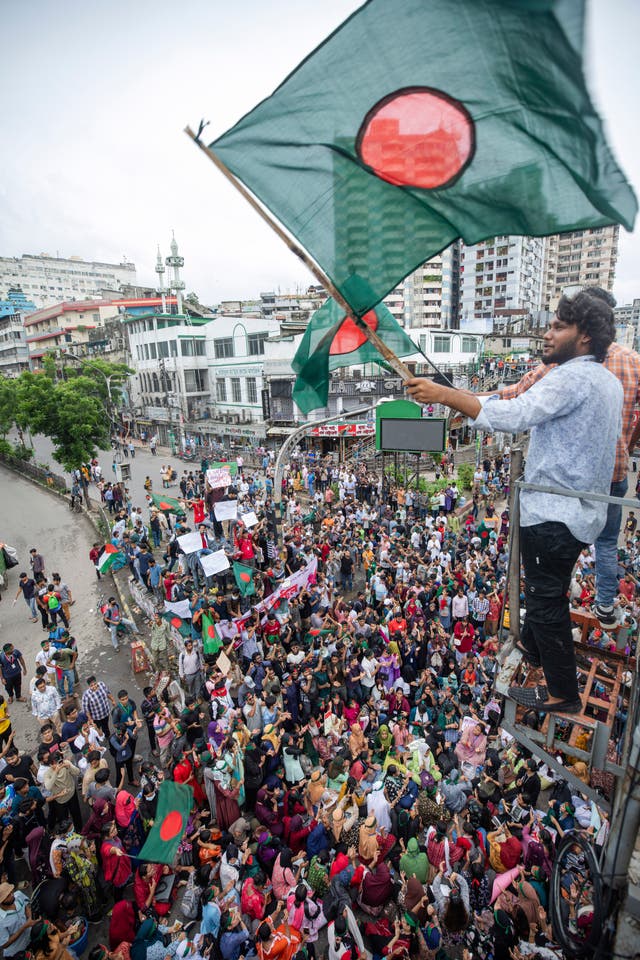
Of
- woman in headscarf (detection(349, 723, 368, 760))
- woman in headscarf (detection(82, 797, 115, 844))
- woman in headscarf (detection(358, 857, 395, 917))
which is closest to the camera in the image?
woman in headscarf (detection(358, 857, 395, 917))

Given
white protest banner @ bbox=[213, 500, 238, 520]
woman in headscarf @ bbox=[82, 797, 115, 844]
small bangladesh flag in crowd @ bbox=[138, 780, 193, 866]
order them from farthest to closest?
1. white protest banner @ bbox=[213, 500, 238, 520]
2. woman in headscarf @ bbox=[82, 797, 115, 844]
3. small bangladesh flag in crowd @ bbox=[138, 780, 193, 866]

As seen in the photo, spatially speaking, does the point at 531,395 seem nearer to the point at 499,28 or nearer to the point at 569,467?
the point at 569,467

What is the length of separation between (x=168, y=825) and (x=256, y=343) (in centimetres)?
3515

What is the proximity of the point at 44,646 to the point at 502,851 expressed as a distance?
8.33 metres

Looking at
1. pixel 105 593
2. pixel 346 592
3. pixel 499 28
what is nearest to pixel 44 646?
pixel 105 593

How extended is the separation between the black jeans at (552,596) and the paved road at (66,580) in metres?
8.51

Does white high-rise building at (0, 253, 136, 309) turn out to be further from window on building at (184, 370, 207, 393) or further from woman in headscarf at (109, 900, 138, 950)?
woman in headscarf at (109, 900, 138, 950)

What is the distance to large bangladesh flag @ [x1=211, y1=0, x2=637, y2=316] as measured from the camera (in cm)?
247

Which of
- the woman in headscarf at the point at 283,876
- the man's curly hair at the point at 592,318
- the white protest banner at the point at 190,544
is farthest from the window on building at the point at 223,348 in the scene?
the man's curly hair at the point at 592,318

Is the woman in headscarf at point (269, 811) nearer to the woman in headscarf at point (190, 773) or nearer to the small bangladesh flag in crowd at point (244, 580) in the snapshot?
the woman in headscarf at point (190, 773)

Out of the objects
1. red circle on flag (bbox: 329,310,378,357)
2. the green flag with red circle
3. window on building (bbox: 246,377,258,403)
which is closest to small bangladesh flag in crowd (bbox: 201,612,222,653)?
the green flag with red circle

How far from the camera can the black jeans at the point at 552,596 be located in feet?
8.97

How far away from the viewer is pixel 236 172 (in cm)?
351

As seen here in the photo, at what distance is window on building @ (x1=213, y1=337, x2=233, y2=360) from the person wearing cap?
126 ft
